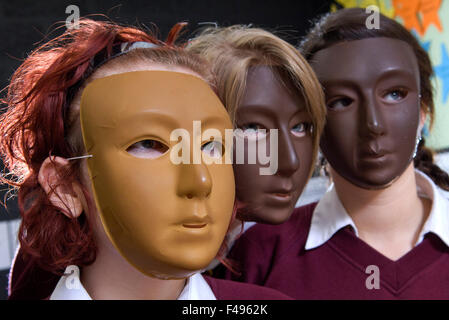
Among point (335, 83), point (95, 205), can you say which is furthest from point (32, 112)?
point (335, 83)

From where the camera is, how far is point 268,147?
1051mm

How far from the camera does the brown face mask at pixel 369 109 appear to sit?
1.15 metres

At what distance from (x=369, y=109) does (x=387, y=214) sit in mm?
298

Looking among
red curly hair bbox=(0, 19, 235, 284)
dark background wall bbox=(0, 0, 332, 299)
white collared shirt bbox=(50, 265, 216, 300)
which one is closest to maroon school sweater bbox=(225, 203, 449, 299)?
white collared shirt bbox=(50, 265, 216, 300)

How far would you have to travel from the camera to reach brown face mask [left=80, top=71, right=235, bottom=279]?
78 centimetres

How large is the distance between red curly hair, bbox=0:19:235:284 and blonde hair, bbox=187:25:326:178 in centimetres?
13

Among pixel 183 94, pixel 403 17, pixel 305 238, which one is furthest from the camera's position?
pixel 403 17

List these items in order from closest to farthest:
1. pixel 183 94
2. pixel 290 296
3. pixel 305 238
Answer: pixel 183 94, pixel 290 296, pixel 305 238

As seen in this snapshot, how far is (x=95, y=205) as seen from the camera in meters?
0.85

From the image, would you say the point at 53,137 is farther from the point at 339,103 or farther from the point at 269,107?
the point at 339,103

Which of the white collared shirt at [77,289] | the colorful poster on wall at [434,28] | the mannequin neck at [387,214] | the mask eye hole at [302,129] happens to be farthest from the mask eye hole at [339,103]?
the colorful poster on wall at [434,28]

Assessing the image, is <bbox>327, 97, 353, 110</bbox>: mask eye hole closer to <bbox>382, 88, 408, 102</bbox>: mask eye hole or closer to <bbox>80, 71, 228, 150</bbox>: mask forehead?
<bbox>382, 88, 408, 102</bbox>: mask eye hole

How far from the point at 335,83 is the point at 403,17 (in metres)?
1.42
